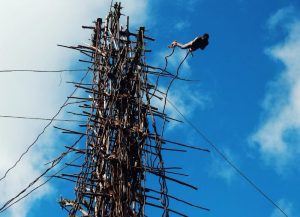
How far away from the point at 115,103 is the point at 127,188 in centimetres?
137

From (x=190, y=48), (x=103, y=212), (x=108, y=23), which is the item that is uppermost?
(x=108, y=23)

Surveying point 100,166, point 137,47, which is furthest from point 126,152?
point 137,47

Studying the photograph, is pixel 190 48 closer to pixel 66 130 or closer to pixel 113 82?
pixel 113 82

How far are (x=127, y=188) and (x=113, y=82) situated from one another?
5.91ft

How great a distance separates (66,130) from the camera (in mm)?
7777

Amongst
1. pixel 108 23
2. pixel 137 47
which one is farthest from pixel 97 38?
pixel 137 47

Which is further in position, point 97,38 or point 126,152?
point 97,38

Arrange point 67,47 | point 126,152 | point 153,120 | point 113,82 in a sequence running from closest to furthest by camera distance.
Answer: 1. point 126,152
2. point 153,120
3. point 113,82
4. point 67,47

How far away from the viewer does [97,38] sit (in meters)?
9.25

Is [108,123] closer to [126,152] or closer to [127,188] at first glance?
[126,152]

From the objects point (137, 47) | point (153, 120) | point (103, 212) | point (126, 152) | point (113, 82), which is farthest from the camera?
point (137, 47)

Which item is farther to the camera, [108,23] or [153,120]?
[108,23]

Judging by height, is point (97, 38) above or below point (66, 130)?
above

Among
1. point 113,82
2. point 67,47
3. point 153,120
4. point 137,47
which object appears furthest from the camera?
point 67,47
